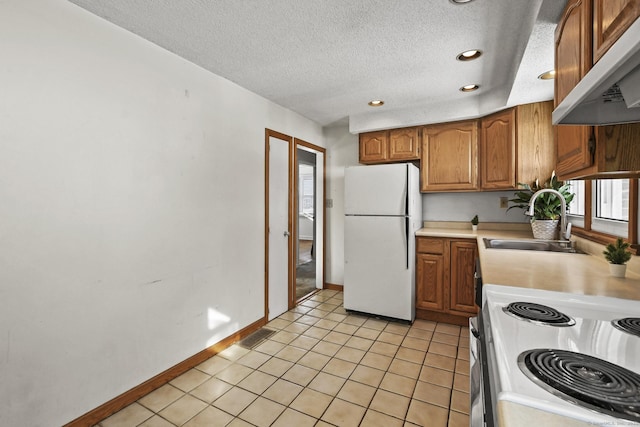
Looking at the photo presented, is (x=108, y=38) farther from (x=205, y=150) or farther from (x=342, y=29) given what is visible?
(x=342, y=29)

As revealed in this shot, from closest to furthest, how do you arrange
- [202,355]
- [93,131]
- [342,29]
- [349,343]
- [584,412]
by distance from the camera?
[584,412] → [93,131] → [342,29] → [202,355] → [349,343]

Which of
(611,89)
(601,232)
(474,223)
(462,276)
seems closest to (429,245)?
(462,276)

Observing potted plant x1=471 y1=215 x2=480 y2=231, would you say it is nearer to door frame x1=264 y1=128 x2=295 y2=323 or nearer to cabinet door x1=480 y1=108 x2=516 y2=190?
cabinet door x1=480 y1=108 x2=516 y2=190

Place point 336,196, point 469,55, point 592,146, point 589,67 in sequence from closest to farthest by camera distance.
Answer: point 589,67 → point 592,146 → point 469,55 → point 336,196

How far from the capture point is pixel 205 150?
2438 millimetres

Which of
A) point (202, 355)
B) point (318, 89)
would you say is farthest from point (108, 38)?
point (202, 355)

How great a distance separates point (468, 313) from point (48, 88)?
358cm

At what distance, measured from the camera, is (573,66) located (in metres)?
1.28

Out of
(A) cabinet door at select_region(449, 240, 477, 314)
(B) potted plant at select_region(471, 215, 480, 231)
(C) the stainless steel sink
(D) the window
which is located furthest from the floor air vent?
(D) the window

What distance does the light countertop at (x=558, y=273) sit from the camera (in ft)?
4.13

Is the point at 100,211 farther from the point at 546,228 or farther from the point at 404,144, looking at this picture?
the point at 546,228

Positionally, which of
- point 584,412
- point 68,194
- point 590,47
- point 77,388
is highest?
point 590,47

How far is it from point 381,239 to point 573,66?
2.19 meters

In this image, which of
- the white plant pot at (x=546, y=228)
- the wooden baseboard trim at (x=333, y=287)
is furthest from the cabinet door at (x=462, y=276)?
the wooden baseboard trim at (x=333, y=287)
